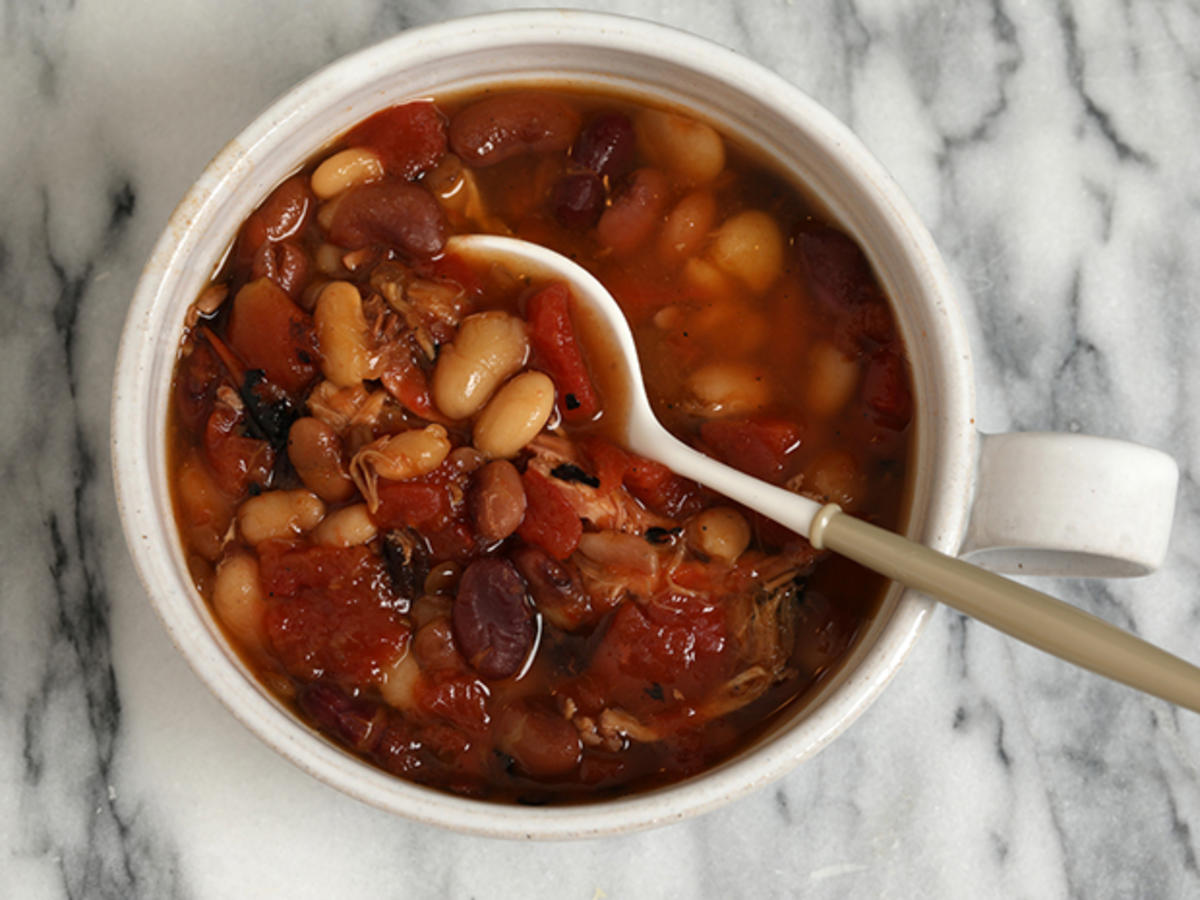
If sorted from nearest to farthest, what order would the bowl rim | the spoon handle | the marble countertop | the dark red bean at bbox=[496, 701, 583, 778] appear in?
1. the spoon handle
2. the bowl rim
3. the dark red bean at bbox=[496, 701, 583, 778]
4. the marble countertop

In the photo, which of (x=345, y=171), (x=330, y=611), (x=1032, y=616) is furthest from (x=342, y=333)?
(x=1032, y=616)

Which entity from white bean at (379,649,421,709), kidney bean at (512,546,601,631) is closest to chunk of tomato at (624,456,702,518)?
kidney bean at (512,546,601,631)

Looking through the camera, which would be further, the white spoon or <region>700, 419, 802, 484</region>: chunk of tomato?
<region>700, 419, 802, 484</region>: chunk of tomato

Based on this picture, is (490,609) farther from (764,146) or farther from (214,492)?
(764,146)

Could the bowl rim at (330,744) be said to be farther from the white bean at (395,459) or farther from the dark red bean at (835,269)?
the white bean at (395,459)

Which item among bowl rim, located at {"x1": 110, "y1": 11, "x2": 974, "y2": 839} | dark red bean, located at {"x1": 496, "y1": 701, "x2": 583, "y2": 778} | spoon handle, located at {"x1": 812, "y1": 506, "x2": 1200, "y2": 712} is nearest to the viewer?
spoon handle, located at {"x1": 812, "y1": 506, "x2": 1200, "y2": 712}

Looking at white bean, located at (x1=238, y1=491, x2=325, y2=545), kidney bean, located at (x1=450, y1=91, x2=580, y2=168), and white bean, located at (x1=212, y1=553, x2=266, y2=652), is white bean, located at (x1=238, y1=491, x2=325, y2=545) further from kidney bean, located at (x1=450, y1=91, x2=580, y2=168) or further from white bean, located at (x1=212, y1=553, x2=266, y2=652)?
kidney bean, located at (x1=450, y1=91, x2=580, y2=168)

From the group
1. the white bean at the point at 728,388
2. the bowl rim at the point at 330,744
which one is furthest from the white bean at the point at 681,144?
the white bean at the point at 728,388
